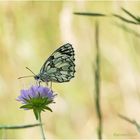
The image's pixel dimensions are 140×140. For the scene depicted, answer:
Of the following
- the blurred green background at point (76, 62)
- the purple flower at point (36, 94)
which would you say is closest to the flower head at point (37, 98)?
the purple flower at point (36, 94)

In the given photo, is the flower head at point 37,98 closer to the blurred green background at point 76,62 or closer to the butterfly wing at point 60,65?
the butterfly wing at point 60,65

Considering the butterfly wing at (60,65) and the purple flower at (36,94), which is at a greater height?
the butterfly wing at (60,65)

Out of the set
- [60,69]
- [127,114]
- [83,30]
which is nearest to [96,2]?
[83,30]

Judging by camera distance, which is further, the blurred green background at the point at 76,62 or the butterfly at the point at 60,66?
the blurred green background at the point at 76,62

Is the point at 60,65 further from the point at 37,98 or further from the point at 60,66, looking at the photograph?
the point at 37,98

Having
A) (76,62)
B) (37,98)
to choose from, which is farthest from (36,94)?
(76,62)

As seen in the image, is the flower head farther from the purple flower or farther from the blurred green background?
the blurred green background

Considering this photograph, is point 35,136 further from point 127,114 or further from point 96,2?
point 96,2
